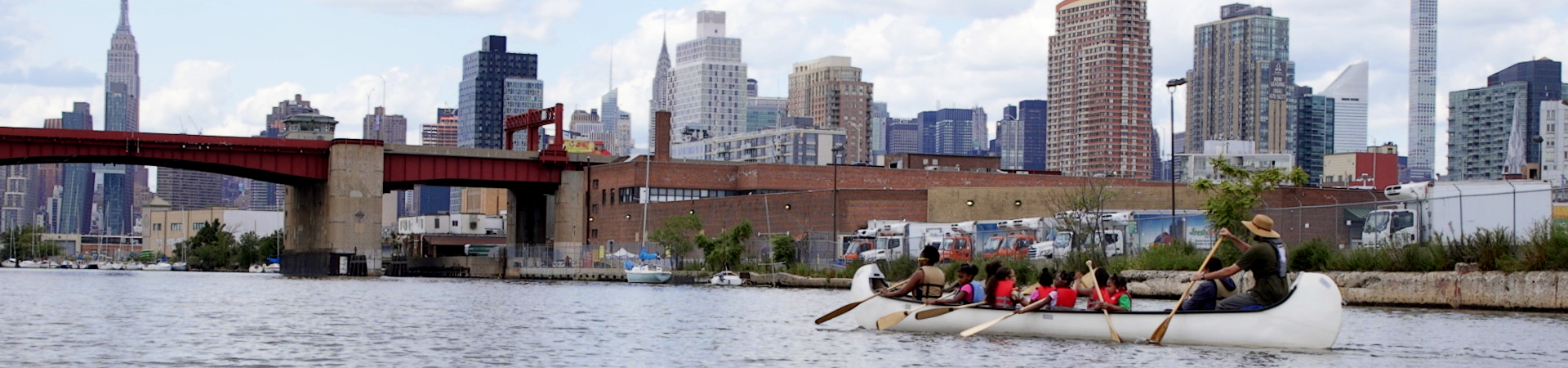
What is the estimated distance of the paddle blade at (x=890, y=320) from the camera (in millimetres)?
32844

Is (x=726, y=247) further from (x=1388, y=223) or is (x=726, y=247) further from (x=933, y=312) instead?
(x=933, y=312)

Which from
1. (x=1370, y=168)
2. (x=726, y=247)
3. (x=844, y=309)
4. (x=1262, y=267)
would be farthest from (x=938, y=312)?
(x=1370, y=168)

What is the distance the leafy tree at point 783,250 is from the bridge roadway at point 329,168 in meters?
29.0

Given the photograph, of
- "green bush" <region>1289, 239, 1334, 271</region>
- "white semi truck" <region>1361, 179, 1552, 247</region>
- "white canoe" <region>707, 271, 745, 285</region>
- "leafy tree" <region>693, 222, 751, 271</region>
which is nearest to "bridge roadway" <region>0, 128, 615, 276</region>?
"leafy tree" <region>693, 222, 751, 271</region>

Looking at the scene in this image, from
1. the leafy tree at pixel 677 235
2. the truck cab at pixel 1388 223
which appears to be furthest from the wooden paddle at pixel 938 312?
the leafy tree at pixel 677 235

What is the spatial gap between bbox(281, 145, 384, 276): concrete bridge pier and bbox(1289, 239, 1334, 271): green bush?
6305 centimetres

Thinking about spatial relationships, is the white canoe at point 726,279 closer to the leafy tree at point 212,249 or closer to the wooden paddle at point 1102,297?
the wooden paddle at point 1102,297

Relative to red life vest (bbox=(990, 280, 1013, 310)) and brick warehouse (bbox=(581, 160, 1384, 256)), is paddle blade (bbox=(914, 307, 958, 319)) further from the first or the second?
brick warehouse (bbox=(581, 160, 1384, 256))

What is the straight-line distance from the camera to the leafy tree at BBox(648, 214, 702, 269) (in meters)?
91.8

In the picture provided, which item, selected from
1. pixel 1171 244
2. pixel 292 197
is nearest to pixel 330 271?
pixel 292 197

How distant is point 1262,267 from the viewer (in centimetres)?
2661

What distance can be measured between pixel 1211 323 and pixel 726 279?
49.4 m

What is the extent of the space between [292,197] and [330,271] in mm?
12309

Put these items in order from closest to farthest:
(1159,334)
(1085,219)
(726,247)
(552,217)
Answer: (1159,334) < (1085,219) < (726,247) < (552,217)
